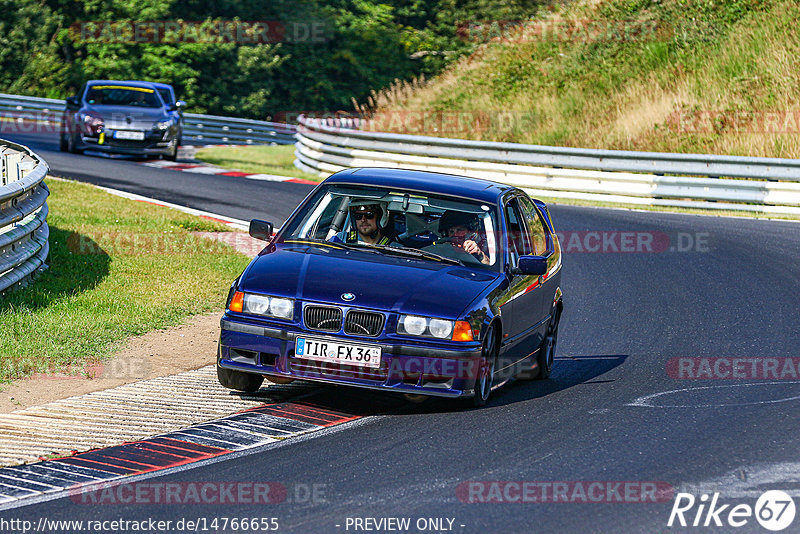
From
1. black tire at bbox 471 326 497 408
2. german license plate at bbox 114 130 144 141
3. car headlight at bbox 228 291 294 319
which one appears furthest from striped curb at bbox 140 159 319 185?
car headlight at bbox 228 291 294 319

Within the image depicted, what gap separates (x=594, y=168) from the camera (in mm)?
23672

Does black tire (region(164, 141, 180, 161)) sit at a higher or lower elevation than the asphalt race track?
lower

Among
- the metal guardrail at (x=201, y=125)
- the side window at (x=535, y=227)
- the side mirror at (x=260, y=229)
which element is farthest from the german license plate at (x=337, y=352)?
the metal guardrail at (x=201, y=125)

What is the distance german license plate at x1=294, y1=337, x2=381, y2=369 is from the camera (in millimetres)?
7551

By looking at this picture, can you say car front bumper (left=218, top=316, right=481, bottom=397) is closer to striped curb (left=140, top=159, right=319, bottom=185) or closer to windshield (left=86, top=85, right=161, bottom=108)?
striped curb (left=140, top=159, right=319, bottom=185)

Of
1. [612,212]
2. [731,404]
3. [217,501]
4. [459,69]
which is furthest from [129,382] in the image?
[459,69]

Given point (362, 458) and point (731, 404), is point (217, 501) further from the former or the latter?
point (731, 404)

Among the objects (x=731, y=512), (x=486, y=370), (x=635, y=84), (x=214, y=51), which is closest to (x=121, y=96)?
(x=635, y=84)

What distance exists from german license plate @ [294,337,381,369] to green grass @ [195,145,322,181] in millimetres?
19323

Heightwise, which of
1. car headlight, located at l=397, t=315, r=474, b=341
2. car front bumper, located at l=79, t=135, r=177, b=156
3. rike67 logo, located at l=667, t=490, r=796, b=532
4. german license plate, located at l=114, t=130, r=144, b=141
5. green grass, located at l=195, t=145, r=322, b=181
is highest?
car headlight, located at l=397, t=315, r=474, b=341

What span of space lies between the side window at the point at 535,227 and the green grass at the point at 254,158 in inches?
666

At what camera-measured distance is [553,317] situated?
394 inches

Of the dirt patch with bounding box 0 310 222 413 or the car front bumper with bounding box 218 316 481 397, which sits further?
the dirt patch with bounding box 0 310 222 413

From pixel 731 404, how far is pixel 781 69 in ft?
74.9
